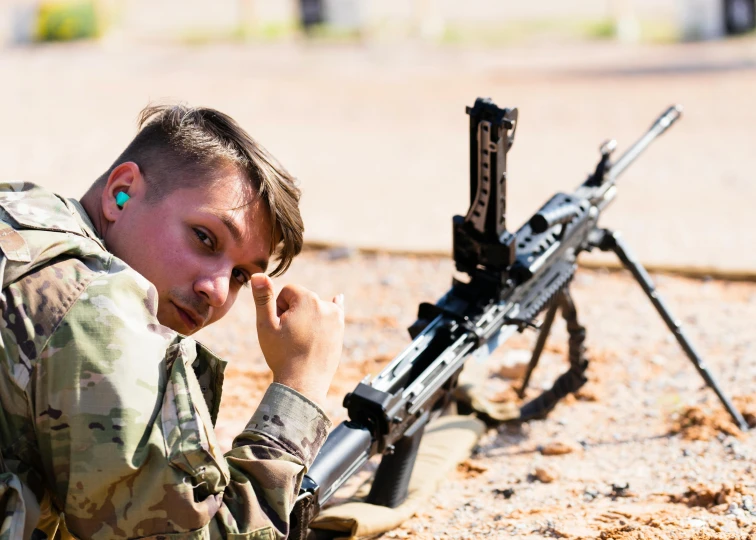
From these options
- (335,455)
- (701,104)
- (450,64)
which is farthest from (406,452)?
(450,64)

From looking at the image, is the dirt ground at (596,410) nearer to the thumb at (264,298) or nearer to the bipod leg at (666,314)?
the bipod leg at (666,314)

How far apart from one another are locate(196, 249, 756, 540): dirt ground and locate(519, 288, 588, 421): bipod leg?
108 mm

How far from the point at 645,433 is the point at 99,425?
2.74 metres

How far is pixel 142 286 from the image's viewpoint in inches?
69.8

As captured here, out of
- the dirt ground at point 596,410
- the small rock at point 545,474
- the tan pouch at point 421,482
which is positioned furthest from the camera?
the small rock at point 545,474

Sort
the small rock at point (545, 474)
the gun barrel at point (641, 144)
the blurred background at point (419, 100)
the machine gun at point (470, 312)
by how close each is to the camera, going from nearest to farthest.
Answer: the machine gun at point (470, 312), the small rock at point (545, 474), the gun barrel at point (641, 144), the blurred background at point (419, 100)

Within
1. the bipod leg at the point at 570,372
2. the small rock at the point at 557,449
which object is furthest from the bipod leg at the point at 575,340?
the small rock at the point at 557,449

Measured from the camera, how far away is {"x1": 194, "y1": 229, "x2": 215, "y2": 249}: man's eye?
203cm

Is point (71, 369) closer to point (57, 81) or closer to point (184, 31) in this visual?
point (57, 81)

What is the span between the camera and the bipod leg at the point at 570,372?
3814mm

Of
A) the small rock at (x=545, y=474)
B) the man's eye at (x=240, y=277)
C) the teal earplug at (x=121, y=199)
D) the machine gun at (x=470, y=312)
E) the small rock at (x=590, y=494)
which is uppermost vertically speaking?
the teal earplug at (x=121, y=199)

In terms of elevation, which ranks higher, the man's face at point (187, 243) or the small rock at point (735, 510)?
the man's face at point (187, 243)

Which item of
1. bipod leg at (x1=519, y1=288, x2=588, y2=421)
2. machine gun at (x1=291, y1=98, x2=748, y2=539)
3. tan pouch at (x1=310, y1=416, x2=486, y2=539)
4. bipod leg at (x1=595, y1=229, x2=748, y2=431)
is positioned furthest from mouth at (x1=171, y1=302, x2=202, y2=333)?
bipod leg at (x1=595, y1=229, x2=748, y2=431)

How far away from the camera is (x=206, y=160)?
2.10m
